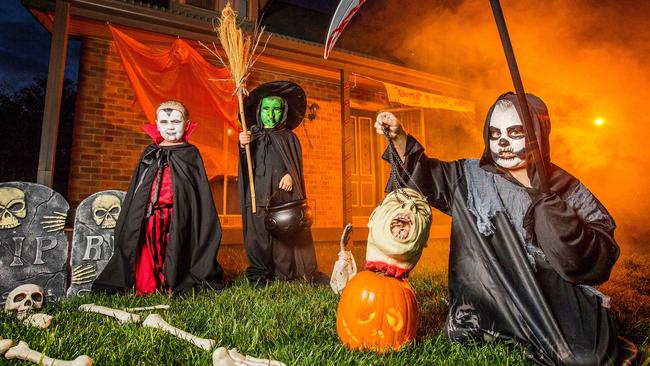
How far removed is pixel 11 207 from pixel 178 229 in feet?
4.94

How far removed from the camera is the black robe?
471 centimetres

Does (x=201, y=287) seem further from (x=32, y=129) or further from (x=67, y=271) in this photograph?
(x=32, y=129)

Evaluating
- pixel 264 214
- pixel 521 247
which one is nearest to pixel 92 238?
pixel 264 214

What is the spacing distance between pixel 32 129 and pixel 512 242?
2616 cm

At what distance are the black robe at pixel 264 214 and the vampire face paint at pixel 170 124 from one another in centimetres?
84

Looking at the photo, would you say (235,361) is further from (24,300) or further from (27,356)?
(24,300)

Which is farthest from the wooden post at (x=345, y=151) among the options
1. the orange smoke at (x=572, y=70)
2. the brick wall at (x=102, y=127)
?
the brick wall at (x=102, y=127)

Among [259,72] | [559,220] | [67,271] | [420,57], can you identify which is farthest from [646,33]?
[67,271]

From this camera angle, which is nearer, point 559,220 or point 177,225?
point 559,220

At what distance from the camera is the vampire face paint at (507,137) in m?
2.37

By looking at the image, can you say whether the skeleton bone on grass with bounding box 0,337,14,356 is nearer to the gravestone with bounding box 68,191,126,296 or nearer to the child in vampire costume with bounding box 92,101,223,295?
the child in vampire costume with bounding box 92,101,223,295

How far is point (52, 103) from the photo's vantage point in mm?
5516

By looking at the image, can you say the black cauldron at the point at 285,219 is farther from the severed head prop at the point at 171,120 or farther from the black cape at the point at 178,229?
the severed head prop at the point at 171,120

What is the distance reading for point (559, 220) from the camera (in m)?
1.89
